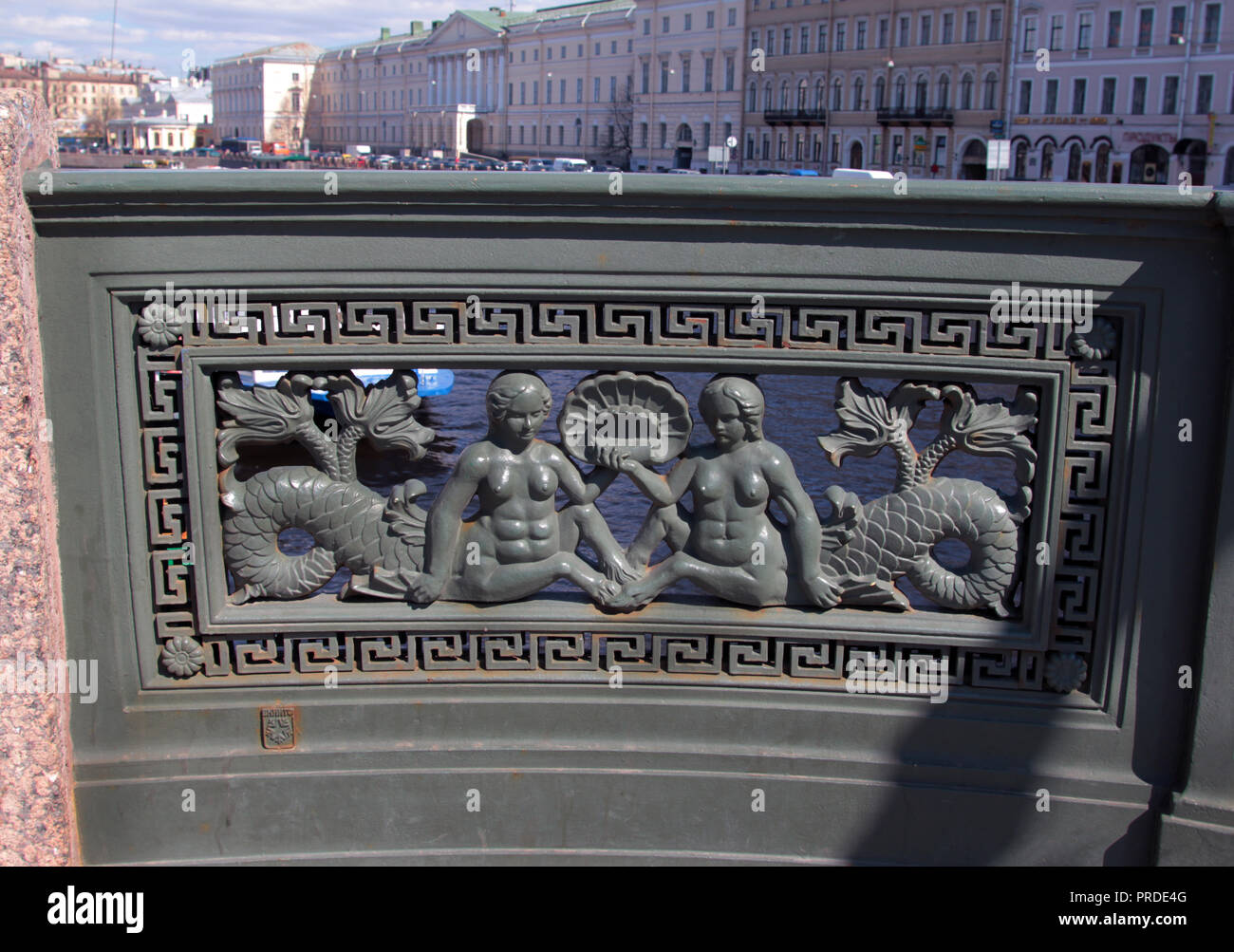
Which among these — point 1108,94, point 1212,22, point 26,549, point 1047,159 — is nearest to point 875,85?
point 1047,159

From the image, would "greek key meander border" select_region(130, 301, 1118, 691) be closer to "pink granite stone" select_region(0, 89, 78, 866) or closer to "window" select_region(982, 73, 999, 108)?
"pink granite stone" select_region(0, 89, 78, 866)

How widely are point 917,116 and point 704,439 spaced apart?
5363 centimetres

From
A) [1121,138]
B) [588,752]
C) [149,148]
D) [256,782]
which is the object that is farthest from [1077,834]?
[149,148]

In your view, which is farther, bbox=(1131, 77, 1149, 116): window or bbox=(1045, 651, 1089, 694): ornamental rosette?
bbox=(1131, 77, 1149, 116): window

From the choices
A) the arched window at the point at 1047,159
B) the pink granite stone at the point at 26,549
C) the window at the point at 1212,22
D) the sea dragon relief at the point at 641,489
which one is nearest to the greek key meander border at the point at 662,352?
the sea dragon relief at the point at 641,489

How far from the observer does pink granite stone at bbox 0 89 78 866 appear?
9.41 feet

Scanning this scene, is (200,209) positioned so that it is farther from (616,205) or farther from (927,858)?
(927,858)

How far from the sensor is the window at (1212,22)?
4441cm

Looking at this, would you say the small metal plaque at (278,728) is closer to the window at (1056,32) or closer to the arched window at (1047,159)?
the arched window at (1047,159)

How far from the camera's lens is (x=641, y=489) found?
3227 mm

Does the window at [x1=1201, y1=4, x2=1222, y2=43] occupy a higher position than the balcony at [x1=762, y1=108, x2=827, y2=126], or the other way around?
the window at [x1=1201, y1=4, x2=1222, y2=43]

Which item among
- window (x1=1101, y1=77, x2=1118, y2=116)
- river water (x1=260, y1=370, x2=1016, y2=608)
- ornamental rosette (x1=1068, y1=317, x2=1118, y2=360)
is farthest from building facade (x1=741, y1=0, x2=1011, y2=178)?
ornamental rosette (x1=1068, y1=317, x2=1118, y2=360)

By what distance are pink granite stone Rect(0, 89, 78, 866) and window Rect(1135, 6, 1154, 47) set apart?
52329 mm

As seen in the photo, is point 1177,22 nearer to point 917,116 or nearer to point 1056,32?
point 1056,32
